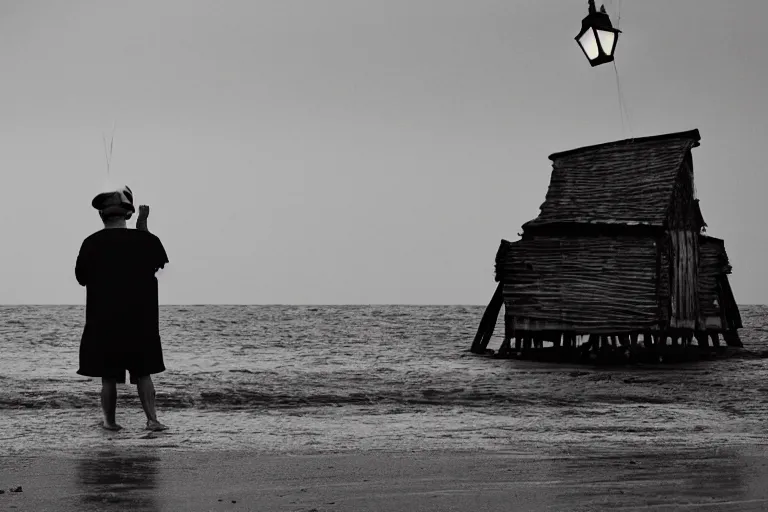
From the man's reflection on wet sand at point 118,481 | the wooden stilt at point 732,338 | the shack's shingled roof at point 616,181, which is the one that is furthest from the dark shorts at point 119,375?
the wooden stilt at point 732,338

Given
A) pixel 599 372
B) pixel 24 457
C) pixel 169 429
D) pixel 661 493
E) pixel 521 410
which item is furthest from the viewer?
pixel 599 372

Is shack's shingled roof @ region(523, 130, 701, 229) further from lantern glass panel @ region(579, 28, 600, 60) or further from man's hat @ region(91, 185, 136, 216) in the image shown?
man's hat @ region(91, 185, 136, 216)

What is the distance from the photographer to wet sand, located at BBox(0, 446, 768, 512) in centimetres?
514

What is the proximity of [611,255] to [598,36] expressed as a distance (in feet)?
36.7

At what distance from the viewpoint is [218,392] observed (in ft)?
44.8

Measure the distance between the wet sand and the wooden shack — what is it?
13597 mm

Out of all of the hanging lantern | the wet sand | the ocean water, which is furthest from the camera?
the hanging lantern

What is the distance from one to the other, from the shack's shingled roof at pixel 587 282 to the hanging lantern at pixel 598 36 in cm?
1095

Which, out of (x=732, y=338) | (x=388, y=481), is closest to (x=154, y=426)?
(x=388, y=481)

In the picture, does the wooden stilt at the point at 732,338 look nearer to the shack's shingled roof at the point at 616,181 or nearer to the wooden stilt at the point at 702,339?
the wooden stilt at the point at 702,339

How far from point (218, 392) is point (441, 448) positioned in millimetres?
6619

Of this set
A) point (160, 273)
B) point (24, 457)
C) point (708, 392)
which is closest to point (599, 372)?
point (708, 392)

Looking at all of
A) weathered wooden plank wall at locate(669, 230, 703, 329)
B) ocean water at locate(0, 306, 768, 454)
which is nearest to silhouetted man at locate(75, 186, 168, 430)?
ocean water at locate(0, 306, 768, 454)

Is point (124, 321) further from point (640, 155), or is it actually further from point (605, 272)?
point (640, 155)
